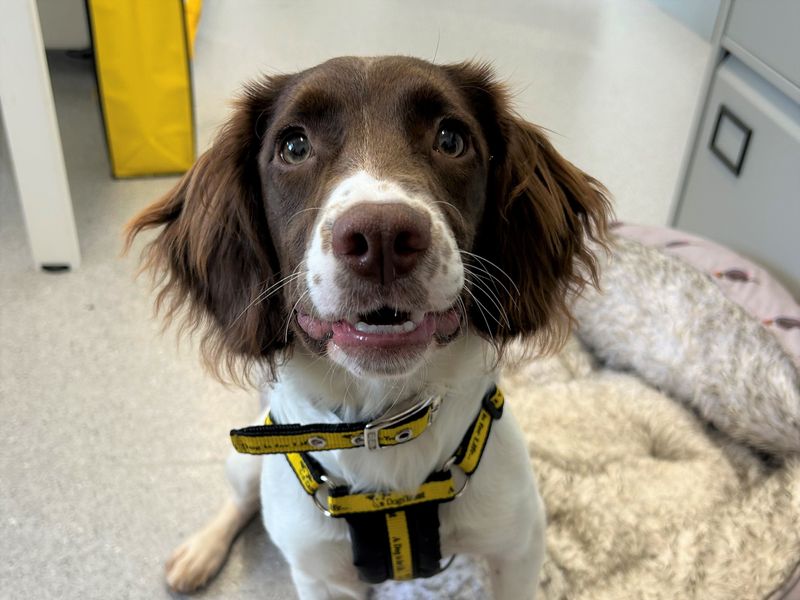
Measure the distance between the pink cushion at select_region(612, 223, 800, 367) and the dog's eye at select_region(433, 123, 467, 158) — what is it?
89 cm

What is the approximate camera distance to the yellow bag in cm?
223

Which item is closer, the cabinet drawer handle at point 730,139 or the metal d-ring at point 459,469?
the metal d-ring at point 459,469

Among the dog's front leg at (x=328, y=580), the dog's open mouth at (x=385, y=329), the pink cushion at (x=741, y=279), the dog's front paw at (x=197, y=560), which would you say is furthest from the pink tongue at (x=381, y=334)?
the pink cushion at (x=741, y=279)

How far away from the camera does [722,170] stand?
1.91m

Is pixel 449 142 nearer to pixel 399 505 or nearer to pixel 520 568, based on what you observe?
pixel 399 505

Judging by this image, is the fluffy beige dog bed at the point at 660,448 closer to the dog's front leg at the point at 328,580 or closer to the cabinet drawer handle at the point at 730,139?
the dog's front leg at the point at 328,580

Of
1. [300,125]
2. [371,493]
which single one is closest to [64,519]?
[371,493]

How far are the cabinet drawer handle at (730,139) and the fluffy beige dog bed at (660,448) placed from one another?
0.30 metres

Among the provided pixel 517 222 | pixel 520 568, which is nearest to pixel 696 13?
pixel 517 222

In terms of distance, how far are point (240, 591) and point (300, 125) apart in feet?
2.85

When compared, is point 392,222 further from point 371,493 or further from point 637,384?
point 637,384

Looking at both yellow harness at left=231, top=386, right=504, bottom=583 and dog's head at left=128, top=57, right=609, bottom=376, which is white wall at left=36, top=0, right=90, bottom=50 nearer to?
dog's head at left=128, top=57, right=609, bottom=376

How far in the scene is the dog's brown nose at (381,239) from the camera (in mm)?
711

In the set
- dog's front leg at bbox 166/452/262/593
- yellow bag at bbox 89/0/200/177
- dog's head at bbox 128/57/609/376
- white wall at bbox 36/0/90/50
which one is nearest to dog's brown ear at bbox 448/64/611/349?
dog's head at bbox 128/57/609/376
